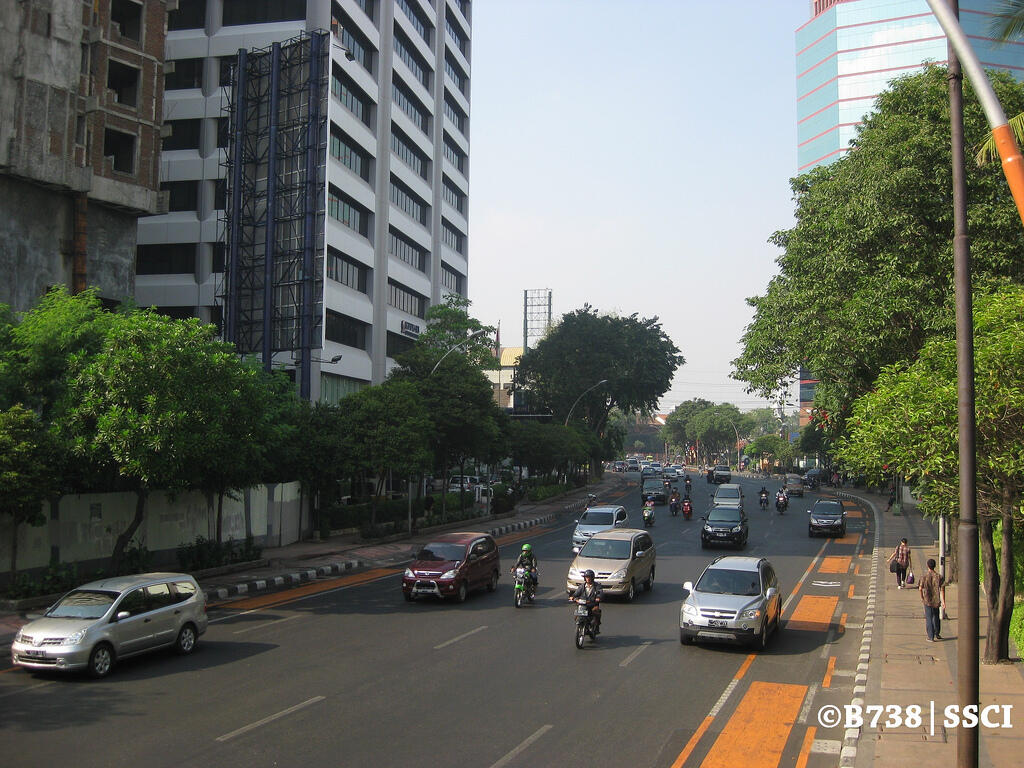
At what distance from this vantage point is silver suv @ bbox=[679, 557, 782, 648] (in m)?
15.8

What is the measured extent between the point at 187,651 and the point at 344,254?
122ft

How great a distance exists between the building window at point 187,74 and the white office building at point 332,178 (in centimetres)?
6

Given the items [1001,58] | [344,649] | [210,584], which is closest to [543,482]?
[210,584]

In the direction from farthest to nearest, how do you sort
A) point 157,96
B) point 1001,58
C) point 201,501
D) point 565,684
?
point 1001,58, point 157,96, point 201,501, point 565,684

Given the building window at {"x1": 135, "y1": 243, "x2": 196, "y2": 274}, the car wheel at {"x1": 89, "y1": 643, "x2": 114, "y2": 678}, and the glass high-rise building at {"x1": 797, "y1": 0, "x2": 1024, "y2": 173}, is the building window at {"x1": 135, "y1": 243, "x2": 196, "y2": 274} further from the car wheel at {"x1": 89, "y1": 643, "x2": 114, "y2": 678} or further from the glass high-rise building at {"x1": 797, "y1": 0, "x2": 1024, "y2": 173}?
the glass high-rise building at {"x1": 797, "y1": 0, "x2": 1024, "y2": 173}

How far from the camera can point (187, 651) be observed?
15.7m

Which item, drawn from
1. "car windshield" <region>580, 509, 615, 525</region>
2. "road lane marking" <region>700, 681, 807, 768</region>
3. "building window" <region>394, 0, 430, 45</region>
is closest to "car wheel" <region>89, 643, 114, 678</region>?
"road lane marking" <region>700, 681, 807, 768</region>

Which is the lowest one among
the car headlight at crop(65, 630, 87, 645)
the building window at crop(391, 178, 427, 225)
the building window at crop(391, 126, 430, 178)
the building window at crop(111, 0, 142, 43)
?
the car headlight at crop(65, 630, 87, 645)

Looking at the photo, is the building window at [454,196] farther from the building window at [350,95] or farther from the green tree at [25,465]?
→ the green tree at [25,465]

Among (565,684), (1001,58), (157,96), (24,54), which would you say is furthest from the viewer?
(1001,58)

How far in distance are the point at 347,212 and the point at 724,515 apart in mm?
29777

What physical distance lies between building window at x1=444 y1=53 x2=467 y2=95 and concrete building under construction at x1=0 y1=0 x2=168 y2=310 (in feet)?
126

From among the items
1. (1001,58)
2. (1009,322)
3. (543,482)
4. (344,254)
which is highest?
(1001,58)

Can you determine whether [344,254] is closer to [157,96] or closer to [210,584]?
[157,96]
